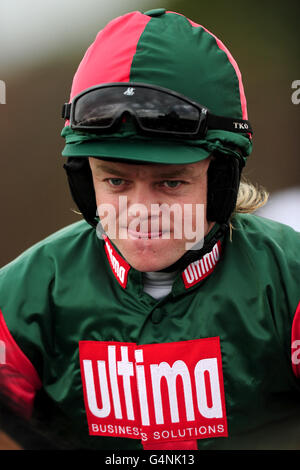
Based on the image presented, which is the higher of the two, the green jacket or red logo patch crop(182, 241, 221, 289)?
red logo patch crop(182, 241, 221, 289)

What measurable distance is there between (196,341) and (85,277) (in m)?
0.35

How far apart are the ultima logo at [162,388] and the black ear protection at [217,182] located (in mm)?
337

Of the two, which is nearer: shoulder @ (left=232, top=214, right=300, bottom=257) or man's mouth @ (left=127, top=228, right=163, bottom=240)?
man's mouth @ (left=127, top=228, right=163, bottom=240)

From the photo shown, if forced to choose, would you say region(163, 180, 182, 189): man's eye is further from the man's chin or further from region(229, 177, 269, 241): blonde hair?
region(229, 177, 269, 241): blonde hair

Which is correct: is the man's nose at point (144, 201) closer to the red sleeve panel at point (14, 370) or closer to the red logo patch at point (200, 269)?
the red logo patch at point (200, 269)

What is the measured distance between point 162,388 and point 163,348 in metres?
0.11

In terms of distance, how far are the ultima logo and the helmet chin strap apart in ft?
0.65

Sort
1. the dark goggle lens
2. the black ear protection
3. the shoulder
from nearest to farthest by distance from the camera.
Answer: the dark goggle lens
the black ear protection
the shoulder

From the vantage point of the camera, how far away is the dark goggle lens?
3.39 ft

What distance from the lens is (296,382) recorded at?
126 cm

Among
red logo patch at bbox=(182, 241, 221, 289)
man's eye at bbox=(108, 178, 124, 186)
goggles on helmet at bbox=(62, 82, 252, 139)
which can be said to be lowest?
red logo patch at bbox=(182, 241, 221, 289)

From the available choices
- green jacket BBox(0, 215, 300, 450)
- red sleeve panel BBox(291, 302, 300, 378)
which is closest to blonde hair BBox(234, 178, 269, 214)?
green jacket BBox(0, 215, 300, 450)

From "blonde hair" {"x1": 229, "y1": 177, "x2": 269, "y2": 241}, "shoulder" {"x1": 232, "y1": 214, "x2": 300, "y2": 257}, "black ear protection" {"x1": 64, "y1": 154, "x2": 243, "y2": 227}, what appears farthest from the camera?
"blonde hair" {"x1": 229, "y1": 177, "x2": 269, "y2": 241}

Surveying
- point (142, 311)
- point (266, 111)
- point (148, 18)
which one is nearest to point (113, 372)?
point (142, 311)
